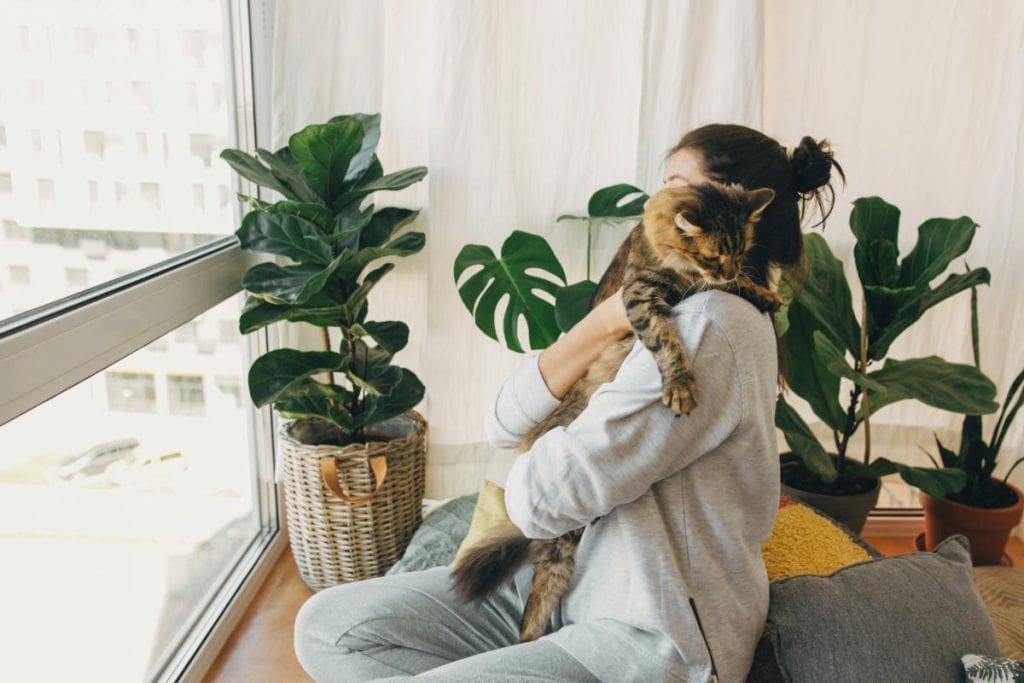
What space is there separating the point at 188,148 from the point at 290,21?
0.44m

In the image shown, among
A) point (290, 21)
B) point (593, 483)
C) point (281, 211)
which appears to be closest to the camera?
point (593, 483)

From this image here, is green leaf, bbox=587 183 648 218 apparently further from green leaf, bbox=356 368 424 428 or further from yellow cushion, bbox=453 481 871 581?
yellow cushion, bbox=453 481 871 581

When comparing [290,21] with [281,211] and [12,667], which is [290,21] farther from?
[12,667]

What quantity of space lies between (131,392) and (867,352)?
1887 mm

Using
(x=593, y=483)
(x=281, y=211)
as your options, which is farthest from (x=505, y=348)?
(x=593, y=483)

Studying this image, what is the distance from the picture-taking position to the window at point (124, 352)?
147 centimetres

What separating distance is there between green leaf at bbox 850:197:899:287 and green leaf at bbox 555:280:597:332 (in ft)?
2.41

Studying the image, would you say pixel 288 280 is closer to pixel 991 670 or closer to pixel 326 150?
pixel 326 150

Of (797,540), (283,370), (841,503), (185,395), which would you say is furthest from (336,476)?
(841,503)

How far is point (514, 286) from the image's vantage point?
2.26 metres

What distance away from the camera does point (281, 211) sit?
204 centimetres

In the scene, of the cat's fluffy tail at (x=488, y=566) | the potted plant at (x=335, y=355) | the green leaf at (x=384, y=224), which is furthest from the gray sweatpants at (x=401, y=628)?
the green leaf at (x=384, y=224)

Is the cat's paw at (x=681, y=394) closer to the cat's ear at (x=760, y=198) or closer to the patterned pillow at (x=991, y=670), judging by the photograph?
the cat's ear at (x=760, y=198)

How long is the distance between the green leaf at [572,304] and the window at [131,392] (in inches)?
39.4
